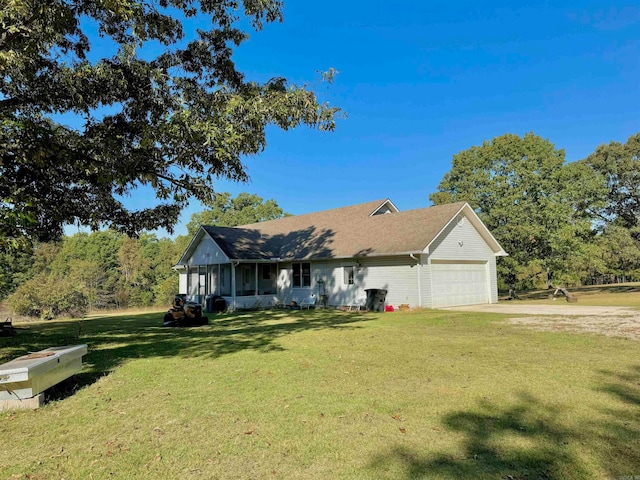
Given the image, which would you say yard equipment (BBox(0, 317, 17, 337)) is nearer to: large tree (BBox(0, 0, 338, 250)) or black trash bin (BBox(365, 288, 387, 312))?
large tree (BBox(0, 0, 338, 250))

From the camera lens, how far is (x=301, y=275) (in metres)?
23.2

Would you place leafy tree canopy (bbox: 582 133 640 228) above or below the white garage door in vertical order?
above

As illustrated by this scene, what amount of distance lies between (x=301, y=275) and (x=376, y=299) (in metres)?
5.68

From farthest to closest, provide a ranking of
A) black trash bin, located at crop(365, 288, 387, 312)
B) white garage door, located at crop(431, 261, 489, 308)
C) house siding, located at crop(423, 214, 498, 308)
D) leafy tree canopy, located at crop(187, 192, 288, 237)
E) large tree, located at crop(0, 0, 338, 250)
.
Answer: leafy tree canopy, located at crop(187, 192, 288, 237) < white garage door, located at crop(431, 261, 489, 308) < black trash bin, located at crop(365, 288, 387, 312) < house siding, located at crop(423, 214, 498, 308) < large tree, located at crop(0, 0, 338, 250)

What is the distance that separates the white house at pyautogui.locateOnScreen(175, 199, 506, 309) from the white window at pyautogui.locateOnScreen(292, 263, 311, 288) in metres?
0.06

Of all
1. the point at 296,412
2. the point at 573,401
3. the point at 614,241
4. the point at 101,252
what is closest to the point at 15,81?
the point at 296,412

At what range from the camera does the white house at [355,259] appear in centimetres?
1903

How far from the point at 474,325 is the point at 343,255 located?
29.6 ft

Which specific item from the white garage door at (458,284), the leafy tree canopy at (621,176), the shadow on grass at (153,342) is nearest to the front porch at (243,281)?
the shadow on grass at (153,342)

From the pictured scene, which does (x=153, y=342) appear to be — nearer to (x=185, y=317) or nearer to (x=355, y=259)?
(x=185, y=317)

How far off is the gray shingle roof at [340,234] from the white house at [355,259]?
6 centimetres

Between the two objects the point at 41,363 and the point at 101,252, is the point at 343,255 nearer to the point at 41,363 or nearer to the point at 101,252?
the point at 41,363

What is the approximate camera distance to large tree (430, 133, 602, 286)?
2611cm

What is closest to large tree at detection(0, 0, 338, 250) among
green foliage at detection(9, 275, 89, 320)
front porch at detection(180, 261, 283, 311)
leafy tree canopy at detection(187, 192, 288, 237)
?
front porch at detection(180, 261, 283, 311)
